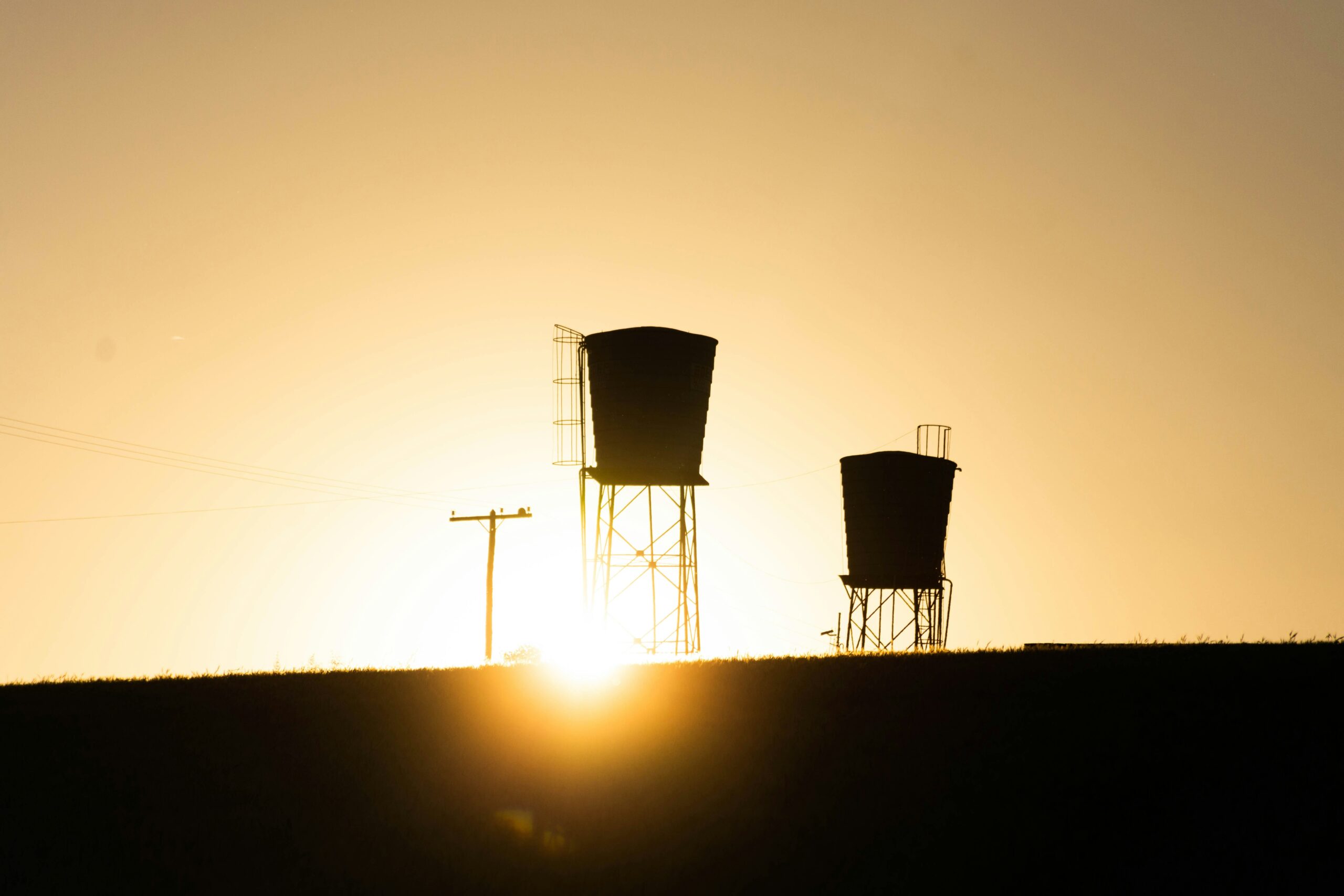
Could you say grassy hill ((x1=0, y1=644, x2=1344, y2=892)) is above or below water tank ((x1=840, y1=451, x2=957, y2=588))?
below

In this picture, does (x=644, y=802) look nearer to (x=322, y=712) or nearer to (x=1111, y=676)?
(x=322, y=712)

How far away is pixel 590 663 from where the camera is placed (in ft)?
75.3

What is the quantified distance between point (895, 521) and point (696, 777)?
30545 millimetres

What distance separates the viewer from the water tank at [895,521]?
4547 cm

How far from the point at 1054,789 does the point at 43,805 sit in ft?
41.2

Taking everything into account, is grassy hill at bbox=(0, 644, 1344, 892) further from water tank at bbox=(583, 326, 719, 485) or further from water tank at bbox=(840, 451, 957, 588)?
water tank at bbox=(840, 451, 957, 588)

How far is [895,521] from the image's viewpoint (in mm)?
45438

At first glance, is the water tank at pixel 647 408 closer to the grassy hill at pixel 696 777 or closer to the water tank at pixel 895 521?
the water tank at pixel 895 521

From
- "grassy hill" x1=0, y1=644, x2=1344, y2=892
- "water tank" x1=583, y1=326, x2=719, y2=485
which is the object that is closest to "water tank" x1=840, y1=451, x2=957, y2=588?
"water tank" x1=583, y1=326, x2=719, y2=485

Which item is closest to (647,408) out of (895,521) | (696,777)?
(895,521)

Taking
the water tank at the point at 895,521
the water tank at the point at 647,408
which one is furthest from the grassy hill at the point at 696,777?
the water tank at the point at 895,521

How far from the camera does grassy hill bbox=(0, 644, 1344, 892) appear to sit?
13367mm

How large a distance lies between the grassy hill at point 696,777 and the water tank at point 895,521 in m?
23.4

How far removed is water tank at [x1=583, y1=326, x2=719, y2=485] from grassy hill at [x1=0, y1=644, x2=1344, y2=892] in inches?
565
